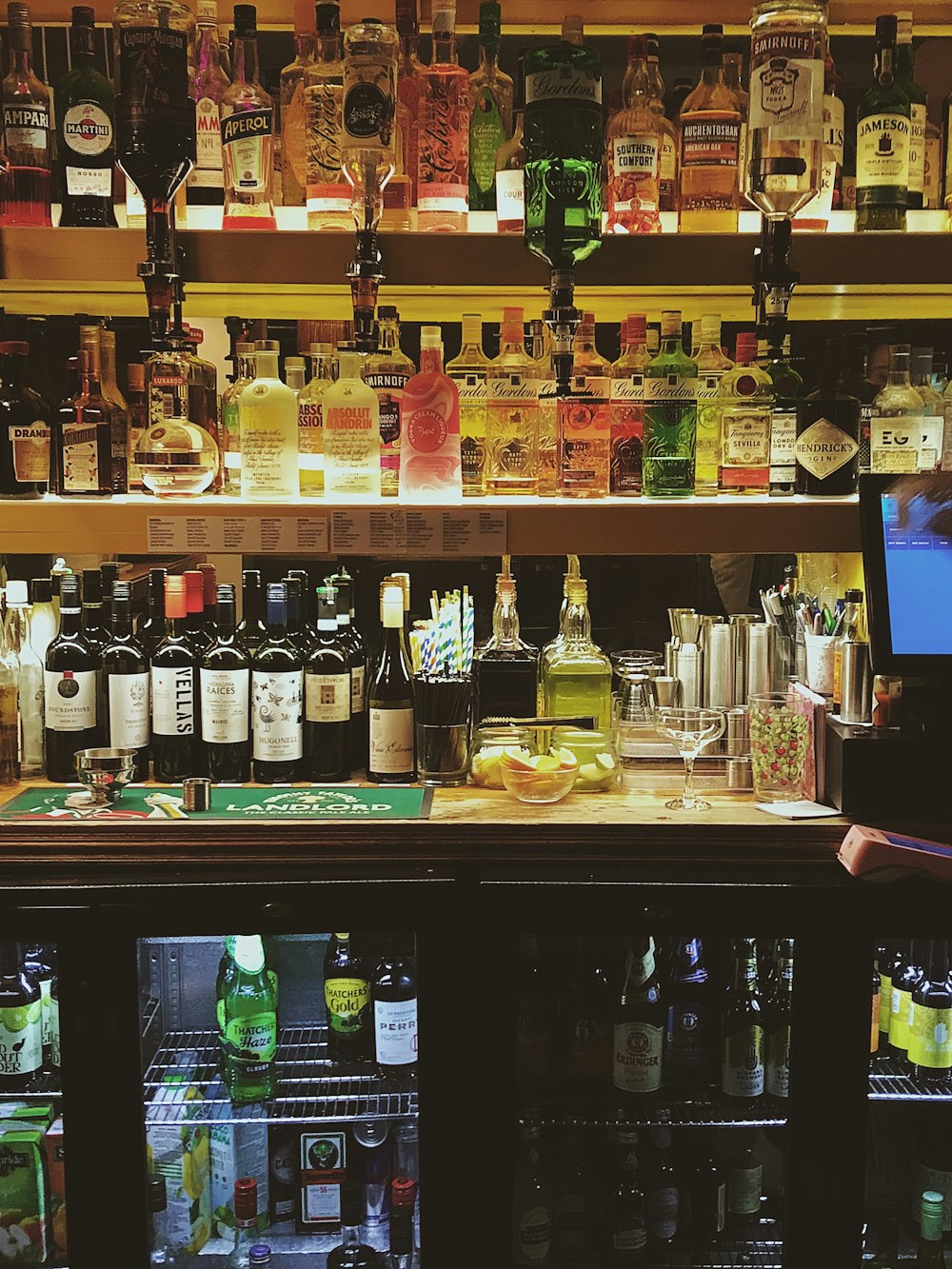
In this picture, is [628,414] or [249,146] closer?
[249,146]

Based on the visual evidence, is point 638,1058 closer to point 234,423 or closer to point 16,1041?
point 16,1041

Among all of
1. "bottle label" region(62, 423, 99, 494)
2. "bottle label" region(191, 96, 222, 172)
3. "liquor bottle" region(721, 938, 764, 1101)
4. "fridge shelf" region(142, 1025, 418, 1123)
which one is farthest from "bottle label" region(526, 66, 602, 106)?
"fridge shelf" region(142, 1025, 418, 1123)

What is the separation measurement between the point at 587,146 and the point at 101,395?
100 cm

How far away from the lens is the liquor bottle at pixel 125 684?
7.07ft

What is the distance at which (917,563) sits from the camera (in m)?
1.96

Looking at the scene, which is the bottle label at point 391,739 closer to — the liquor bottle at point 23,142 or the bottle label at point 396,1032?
the bottle label at point 396,1032

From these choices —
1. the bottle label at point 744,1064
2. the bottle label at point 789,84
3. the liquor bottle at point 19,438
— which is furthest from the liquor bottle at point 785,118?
the bottle label at point 744,1064

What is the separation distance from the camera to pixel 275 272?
6.69 feet

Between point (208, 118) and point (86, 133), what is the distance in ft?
0.71

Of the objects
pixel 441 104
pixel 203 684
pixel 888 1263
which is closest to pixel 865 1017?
pixel 888 1263

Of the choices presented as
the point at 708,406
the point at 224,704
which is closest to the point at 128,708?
the point at 224,704

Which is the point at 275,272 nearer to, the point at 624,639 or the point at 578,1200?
the point at 624,639

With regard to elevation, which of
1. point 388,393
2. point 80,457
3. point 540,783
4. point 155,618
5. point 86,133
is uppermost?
point 86,133

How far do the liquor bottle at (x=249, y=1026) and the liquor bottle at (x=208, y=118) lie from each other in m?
1.38
